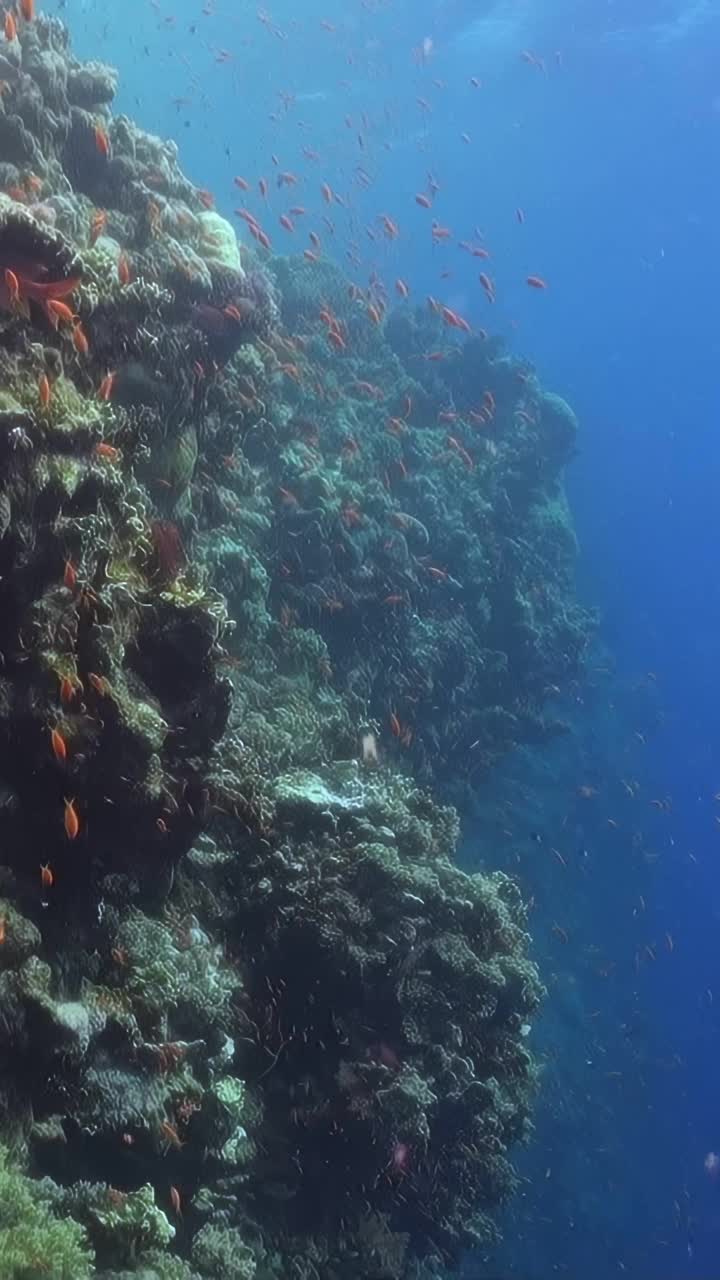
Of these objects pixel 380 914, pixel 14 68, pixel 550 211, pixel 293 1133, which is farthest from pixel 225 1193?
pixel 550 211

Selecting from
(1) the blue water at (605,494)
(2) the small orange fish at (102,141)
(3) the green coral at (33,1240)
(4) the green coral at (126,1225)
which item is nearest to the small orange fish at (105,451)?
(3) the green coral at (33,1240)

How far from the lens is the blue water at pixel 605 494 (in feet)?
77.2

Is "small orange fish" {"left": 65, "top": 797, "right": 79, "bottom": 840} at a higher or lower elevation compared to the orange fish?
lower

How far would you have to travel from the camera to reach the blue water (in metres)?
23.5

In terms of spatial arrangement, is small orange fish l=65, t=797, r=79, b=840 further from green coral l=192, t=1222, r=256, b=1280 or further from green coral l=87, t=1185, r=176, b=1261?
green coral l=192, t=1222, r=256, b=1280

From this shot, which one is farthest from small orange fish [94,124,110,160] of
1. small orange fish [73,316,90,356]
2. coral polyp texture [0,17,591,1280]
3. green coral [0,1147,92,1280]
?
green coral [0,1147,92,1280]

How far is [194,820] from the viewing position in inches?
229

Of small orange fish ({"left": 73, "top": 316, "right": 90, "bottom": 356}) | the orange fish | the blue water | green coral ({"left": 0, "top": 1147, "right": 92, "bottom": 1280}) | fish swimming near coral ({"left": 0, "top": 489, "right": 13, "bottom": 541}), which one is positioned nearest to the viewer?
green coral ({"left": 0, "top": 1147, "right": 92, "bottom": 1280})

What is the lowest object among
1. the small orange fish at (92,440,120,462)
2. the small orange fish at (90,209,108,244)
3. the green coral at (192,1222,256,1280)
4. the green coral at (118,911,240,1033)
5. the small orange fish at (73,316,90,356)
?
the green coral at (192,1222,256,1280)

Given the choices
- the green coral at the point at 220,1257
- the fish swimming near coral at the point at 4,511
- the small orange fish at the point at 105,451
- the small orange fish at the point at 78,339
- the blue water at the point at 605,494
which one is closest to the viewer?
the fish swimming near coral at the point at 4,511

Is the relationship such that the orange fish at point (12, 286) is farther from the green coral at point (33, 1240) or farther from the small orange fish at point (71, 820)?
the green coral at point (33, 1240)

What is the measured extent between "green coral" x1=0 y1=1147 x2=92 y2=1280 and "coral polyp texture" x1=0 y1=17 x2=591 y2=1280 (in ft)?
0.05

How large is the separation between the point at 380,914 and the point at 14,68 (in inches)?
374

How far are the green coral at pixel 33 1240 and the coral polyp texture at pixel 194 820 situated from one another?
16 millimetres
